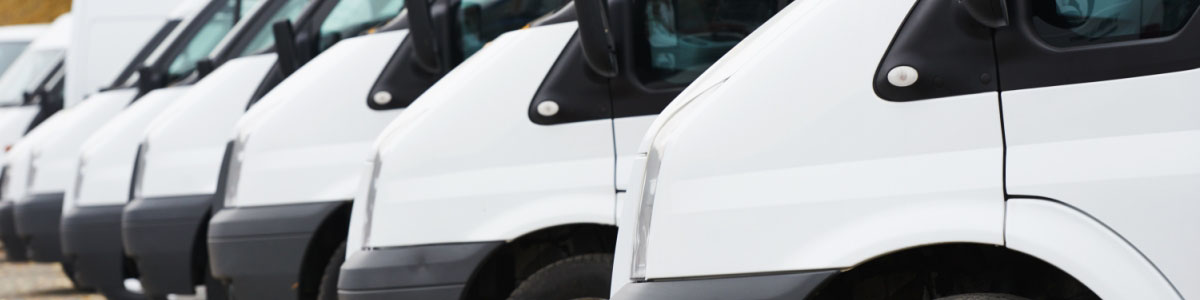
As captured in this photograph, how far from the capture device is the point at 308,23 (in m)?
8.45

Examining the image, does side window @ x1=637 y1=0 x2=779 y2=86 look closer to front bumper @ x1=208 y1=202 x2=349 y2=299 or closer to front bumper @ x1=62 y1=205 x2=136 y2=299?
front bumper @ x1=208 y1=202 x2=349 y2=299

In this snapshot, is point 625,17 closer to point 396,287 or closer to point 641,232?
point 396,287

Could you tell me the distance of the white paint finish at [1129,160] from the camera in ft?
11.3

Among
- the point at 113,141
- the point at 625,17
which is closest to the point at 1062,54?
the point at 625,17

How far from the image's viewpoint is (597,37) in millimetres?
5426

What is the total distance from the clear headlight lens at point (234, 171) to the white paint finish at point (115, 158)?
259cm

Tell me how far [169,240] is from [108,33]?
4983 millimetres

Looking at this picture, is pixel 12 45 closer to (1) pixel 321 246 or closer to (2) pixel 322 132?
(2) pixel 322 132

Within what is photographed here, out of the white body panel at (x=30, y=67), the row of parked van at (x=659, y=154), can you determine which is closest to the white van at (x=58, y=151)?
the row of parked van at (x=659, y=154)

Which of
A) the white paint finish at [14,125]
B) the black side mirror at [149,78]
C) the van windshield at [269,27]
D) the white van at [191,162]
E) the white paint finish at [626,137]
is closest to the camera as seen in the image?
the white paint finish at [626,137]

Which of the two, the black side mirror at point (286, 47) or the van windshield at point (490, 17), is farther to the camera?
the black side mirror at point (286, 47)

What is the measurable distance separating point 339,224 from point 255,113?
2.14 feet

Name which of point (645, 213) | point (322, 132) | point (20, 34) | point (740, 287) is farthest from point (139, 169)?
point (20, 34)

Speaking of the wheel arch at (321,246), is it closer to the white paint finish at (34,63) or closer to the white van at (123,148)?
the white van at (123,148)
